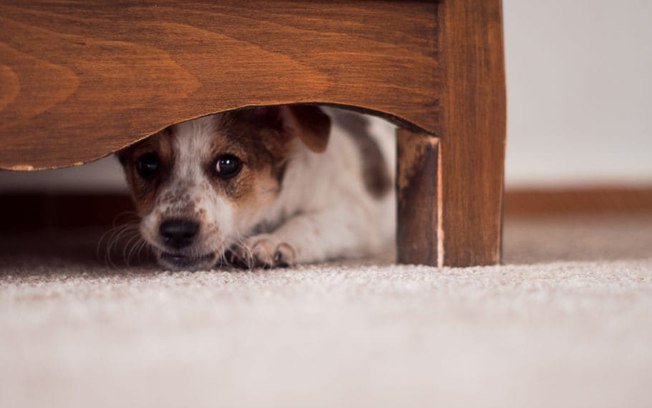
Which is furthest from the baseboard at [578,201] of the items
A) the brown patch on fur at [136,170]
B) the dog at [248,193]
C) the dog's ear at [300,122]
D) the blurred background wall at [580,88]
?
the brown patch on fur at [136,170]

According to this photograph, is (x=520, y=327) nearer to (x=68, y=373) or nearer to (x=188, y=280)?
(x=68, y=373)

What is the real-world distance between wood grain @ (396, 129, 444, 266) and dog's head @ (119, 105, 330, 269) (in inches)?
8.9

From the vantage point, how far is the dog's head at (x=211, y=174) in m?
1.51

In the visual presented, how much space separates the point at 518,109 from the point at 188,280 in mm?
2130

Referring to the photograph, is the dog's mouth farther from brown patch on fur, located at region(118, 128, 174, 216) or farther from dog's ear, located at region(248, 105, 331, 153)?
dog's ear, located at region(248, 105, 331, 153)

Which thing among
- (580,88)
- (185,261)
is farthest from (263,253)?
(580,88)

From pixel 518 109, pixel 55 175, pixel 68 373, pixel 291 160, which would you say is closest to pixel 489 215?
pixel 291 160

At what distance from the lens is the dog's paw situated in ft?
4.90

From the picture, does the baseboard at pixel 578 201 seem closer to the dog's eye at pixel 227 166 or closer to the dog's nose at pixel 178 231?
the dog's eye at pixel 227 166

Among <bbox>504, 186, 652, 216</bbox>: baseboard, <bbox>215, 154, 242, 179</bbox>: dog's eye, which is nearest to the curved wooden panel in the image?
<bbox>215, 154, 242, 179</bbox>: dog's eye

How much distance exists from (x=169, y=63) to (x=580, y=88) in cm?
220

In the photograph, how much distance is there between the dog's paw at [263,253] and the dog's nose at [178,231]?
0.10m

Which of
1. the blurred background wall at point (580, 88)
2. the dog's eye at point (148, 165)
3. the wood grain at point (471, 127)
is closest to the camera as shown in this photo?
the wood grain at point (471, 127)

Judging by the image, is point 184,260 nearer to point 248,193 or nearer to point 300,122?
point 248,193
